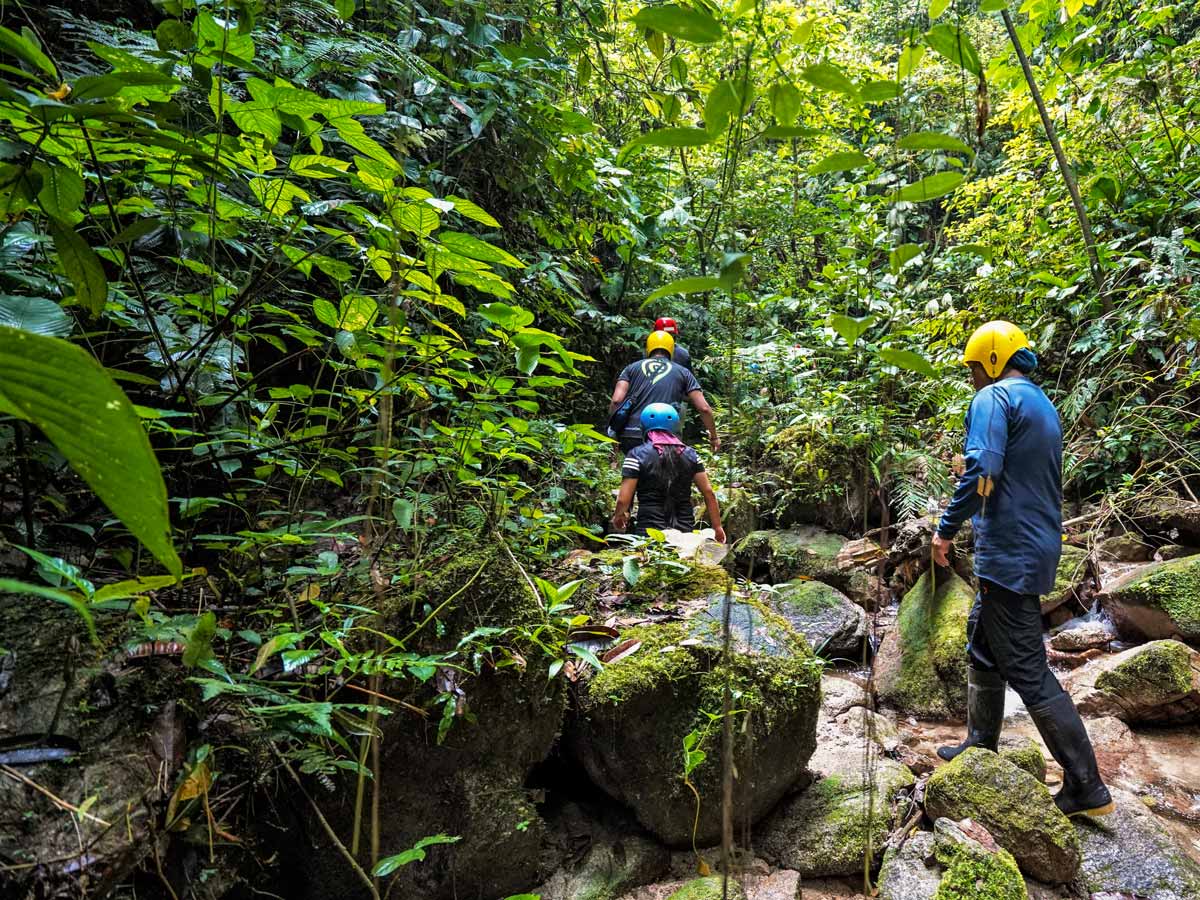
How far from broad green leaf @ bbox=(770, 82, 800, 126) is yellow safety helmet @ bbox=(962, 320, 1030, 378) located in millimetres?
3189

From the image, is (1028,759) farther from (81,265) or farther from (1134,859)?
(81,265)

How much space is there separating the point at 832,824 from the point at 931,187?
2.72m

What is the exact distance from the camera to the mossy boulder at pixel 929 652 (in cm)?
→ 414

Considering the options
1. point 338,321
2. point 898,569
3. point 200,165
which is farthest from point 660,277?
point 200,165

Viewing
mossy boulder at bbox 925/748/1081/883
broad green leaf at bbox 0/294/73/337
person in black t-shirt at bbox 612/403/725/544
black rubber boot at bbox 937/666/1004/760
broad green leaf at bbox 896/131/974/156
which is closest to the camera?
broad green leaf at bbox 896/131/974/156

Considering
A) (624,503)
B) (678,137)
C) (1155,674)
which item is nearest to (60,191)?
(678,137)

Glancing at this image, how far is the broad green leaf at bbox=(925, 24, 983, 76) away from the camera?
925 mm

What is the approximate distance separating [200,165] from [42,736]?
1.36m

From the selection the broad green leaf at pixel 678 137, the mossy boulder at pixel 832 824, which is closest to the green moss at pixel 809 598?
the mossy boulder at pixel 832 824

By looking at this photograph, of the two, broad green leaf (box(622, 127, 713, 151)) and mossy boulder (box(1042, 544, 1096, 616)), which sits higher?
broad green leaf (box(622, 127, 713, 151))

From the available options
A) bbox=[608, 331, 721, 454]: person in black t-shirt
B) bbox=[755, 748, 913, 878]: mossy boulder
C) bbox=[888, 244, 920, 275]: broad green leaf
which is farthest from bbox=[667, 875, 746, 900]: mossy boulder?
bbox=[608, 331, 721, 454]: person in black t-shirt

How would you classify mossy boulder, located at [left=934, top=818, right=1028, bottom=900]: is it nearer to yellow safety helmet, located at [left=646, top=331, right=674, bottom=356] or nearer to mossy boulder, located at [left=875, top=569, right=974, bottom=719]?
mossy boulder, located at [left=875, top=569, right=974, bottom=719]

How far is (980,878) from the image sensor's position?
215 centimetres

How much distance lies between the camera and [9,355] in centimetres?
41
